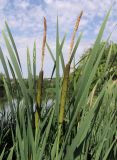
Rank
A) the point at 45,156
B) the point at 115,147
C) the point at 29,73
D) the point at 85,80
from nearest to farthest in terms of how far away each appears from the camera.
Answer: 1. the point at 85,80
2. the point at 29,73
3. the point at 45,156
4. the point at 115,147

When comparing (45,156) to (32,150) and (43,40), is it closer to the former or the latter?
(32,150)

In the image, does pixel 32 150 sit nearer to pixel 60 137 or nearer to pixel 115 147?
pixel 60 137

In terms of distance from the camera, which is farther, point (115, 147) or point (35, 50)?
point (115, 147)

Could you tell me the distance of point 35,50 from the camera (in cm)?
110

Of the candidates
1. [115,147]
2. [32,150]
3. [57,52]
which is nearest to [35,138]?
[32,150]

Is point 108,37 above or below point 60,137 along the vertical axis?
above

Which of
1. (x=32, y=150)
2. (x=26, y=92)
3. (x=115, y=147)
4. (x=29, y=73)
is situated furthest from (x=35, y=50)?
(x=115, y=147)

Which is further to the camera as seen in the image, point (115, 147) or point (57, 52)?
point (115, 147)

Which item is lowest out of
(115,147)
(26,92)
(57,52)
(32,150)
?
(115,147)

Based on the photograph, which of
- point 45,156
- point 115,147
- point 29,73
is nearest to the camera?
point 29,73

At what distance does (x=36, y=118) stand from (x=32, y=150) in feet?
0.32

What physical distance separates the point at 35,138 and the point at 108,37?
388 millimetres

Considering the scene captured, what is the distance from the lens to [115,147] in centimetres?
160

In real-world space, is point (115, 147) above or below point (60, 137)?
below
